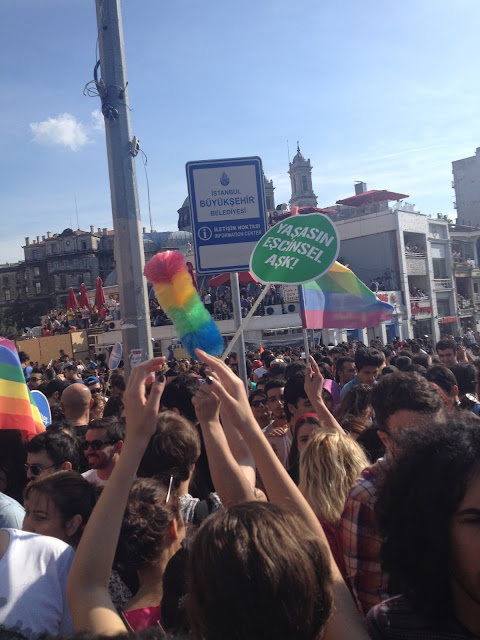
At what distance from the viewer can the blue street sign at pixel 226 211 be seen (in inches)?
188

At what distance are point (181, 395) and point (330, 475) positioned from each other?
2.25 meters

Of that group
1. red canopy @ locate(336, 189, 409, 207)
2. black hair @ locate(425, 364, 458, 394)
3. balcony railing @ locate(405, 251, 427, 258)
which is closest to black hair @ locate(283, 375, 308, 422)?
black hair @ locate(425, 364, 458, 394)

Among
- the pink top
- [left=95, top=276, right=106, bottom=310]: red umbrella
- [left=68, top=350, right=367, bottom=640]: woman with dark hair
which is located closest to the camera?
[left=68, top=350, right=367, bottom=640]: woman with dark hair

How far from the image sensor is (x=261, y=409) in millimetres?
6020

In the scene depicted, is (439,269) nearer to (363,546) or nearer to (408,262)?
(408,262)

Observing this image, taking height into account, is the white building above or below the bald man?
above

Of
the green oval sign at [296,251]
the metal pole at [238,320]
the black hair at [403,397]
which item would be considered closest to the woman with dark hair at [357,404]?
the metal pole at [238,320]

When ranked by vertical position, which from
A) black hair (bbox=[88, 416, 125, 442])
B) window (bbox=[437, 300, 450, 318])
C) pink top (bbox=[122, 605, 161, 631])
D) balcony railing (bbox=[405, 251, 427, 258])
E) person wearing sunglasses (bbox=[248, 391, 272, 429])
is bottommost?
pink top (bbox=[122, 605, 161, 631])

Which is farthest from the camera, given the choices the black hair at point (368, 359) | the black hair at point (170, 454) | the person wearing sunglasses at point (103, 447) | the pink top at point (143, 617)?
the black hair at point (368, 359)

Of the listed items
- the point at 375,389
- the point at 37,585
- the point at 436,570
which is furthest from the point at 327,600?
the point at 375,389

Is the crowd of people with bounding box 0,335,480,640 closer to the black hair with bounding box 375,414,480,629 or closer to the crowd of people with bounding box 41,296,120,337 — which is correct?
the black hair with bounding box 375,414,480,629

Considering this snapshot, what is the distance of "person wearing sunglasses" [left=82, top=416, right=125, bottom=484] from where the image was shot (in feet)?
12.0

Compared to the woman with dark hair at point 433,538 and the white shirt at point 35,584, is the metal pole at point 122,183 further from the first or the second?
the woman with dark hair at point 433,538

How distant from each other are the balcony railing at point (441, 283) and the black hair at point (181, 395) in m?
39.3
